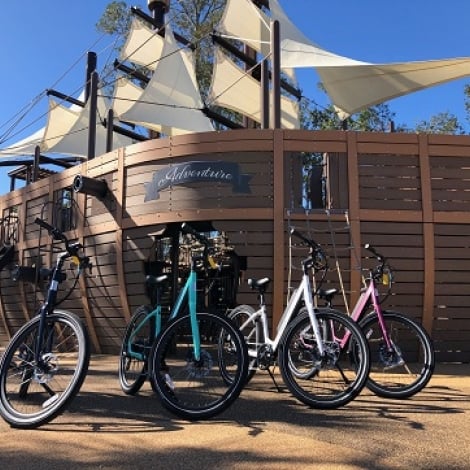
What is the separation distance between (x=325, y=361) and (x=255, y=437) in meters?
1.01

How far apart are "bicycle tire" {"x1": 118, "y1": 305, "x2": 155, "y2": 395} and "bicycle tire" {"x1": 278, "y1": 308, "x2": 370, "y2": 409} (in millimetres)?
1220

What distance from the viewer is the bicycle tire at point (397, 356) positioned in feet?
14.3

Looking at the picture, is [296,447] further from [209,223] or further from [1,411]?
[209,223]

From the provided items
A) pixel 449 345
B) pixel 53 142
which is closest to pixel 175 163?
pixel 449 345

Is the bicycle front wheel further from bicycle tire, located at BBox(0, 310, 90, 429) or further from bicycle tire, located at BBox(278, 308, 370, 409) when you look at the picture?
bicycle tire, located at BBox(0, 310, 90, 429)

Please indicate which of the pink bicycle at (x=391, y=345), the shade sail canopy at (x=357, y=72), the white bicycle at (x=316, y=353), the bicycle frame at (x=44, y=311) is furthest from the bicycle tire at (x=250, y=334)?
the shade sail canopy at (x=357, y=72)

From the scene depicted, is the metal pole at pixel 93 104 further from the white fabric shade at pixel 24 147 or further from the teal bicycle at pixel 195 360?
the white fabric shade at pixel 24 147

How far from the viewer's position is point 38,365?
3.73 m

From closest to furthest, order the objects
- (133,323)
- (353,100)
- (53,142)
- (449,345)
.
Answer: (133,323), (449,345), (353,100), (53,142)

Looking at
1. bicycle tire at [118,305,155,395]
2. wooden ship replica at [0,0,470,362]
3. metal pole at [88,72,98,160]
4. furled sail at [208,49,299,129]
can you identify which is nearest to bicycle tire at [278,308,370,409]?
bicycle tire at [118,305,155,395]

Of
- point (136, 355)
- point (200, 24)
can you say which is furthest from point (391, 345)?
point (200, 24)

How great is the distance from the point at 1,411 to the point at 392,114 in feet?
88.8

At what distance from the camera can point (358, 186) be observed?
7387mm

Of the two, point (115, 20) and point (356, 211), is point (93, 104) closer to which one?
point (356, 211)
